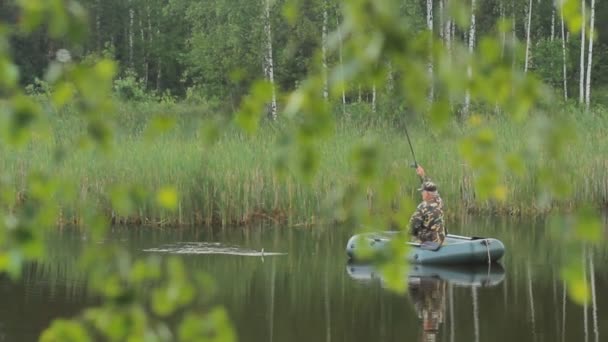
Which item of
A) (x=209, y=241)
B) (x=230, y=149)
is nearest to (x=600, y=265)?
(x=209, y=241)

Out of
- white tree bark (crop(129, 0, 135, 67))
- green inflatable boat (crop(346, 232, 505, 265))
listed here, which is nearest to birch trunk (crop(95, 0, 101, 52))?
white tree bark (crop(129, 0, 135, 67))

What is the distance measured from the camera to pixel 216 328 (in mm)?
2812

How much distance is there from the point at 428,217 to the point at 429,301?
188cm

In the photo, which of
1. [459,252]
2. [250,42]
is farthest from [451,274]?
[250,42]

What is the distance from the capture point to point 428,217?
14.2 meters

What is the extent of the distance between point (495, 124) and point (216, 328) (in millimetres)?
17745

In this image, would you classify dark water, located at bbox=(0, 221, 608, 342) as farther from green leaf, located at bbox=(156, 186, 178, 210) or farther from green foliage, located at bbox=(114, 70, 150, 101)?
green foliage, located at bbox=(114, 70, 150, 101)

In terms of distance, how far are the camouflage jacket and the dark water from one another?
1.37 ft

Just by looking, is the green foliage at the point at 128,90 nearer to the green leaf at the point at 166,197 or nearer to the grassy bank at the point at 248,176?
the grassy bank at the point at 248,176

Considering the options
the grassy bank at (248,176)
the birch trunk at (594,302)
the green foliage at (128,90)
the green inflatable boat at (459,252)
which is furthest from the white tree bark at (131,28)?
the birch trunk at (594,302)

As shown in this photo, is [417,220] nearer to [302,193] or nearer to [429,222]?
[429,222]

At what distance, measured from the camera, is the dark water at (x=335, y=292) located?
10.9 meters

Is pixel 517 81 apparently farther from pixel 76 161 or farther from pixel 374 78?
pixel 76 161

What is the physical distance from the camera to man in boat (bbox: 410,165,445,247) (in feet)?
46.0
